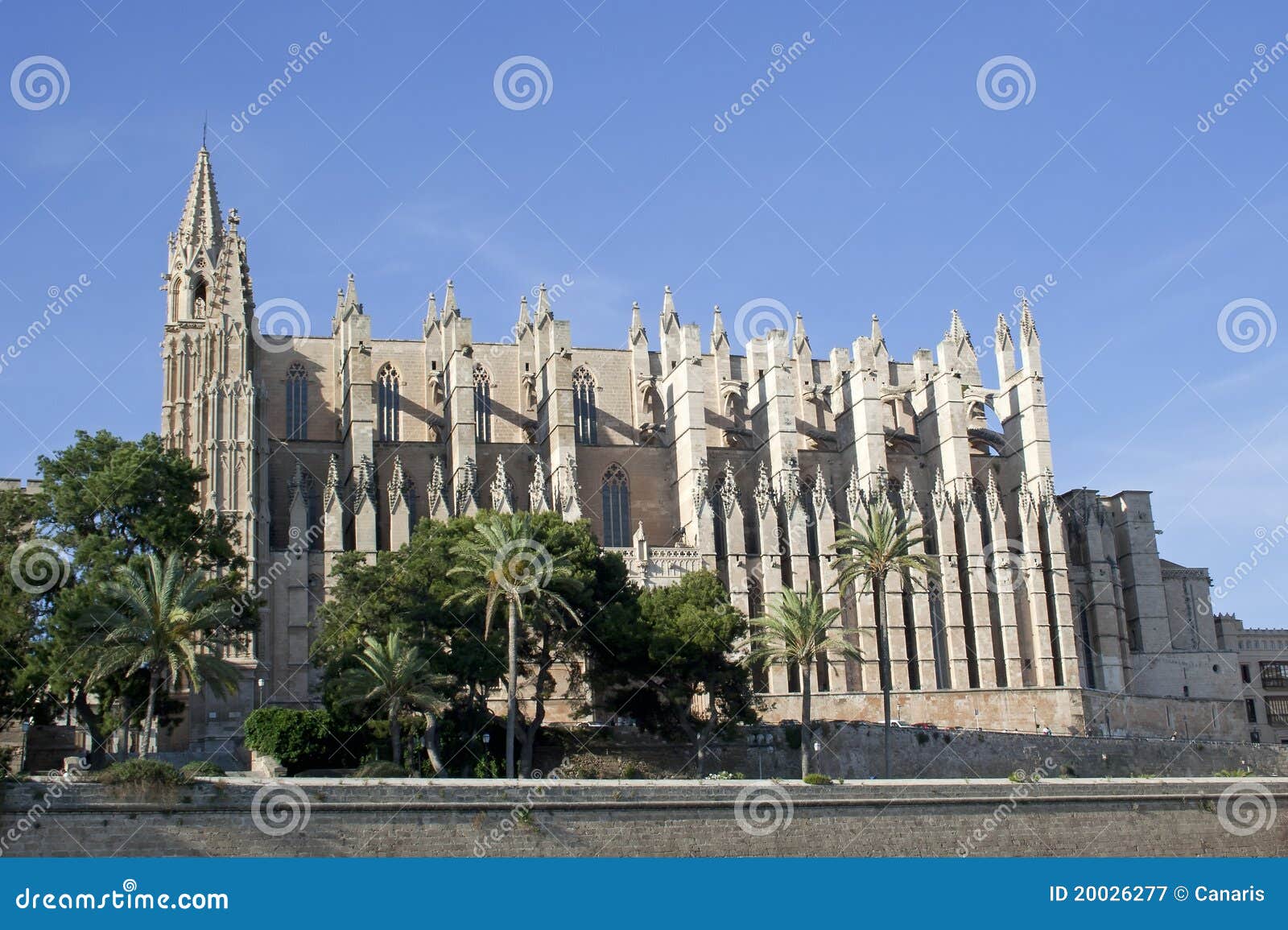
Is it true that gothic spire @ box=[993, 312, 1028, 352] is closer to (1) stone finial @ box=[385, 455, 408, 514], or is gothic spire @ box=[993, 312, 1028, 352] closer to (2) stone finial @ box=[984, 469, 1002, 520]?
(2) stone finial @ box=[984, 469, 1002, 520]

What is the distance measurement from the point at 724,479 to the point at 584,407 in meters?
7.54

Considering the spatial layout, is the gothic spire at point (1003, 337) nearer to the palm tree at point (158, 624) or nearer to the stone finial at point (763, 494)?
the stone finial at point (763, 494)

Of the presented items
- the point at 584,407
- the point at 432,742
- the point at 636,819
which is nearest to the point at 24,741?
the point at 432,742

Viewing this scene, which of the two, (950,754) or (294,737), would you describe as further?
(950,754)

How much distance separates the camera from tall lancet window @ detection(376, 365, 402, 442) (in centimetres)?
6562

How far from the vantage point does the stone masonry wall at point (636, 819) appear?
32.8m

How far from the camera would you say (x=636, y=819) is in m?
36.6

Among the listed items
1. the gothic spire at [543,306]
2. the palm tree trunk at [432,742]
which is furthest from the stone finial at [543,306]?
the palm tree trunk at [432,742]

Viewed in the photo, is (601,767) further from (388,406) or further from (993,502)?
(388,406)

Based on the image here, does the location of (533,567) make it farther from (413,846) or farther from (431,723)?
(413,846)

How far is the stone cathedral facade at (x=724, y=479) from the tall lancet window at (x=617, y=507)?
0.35 ft

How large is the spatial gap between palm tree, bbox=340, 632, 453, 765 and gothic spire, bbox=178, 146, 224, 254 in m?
22.4

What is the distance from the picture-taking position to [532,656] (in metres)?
47.0

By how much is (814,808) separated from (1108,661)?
30.7 m
